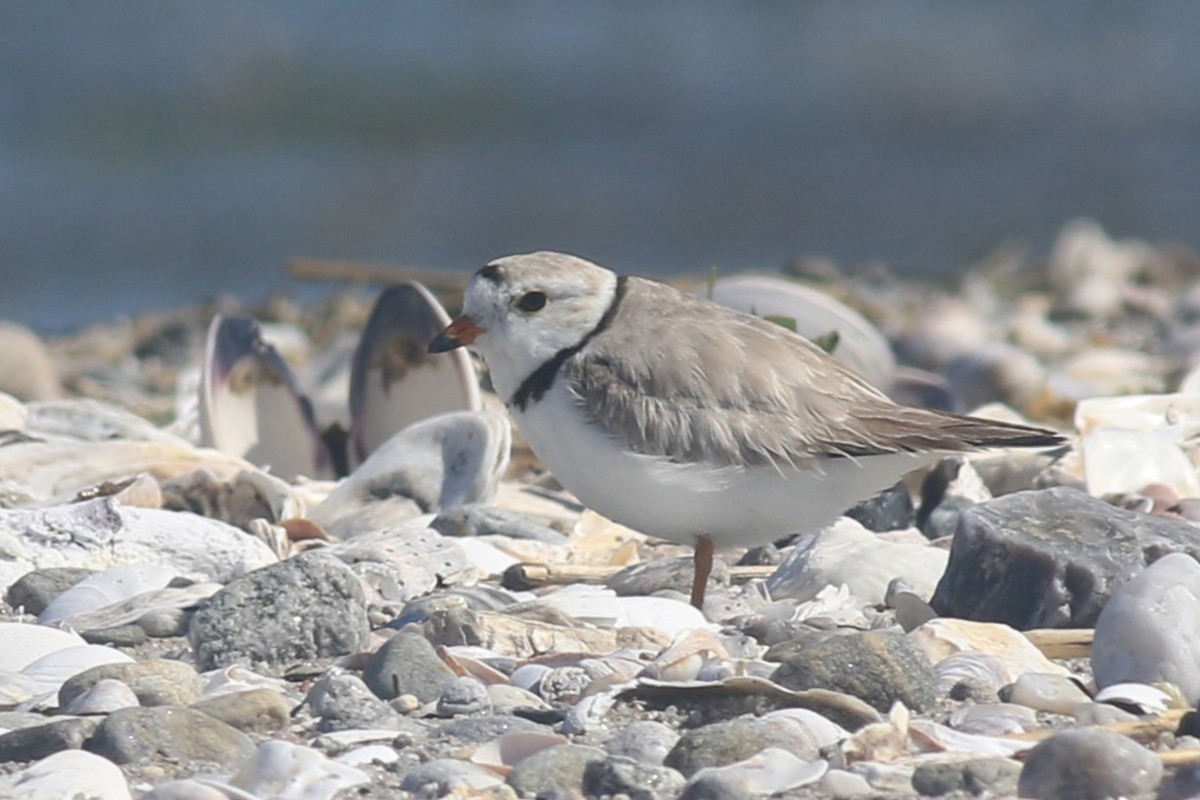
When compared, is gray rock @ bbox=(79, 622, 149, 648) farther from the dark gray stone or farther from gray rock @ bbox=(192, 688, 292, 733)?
the dark gray stone

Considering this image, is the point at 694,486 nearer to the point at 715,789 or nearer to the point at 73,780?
the point at 715,789

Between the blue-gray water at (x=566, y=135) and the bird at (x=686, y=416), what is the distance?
9.34 metres

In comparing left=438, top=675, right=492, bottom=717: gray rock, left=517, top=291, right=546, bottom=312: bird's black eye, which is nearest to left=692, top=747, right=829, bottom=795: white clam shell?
left=438, top=675, right=492, bottom=717: gray rock

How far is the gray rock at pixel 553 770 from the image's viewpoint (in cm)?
270

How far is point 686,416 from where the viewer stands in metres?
3.95

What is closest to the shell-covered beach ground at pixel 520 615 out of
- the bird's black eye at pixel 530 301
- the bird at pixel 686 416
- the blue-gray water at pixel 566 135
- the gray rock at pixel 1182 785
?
the gray rock at pixel 1182 785

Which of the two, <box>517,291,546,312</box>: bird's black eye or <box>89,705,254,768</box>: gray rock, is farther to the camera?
<box>517,291,546,312</box>: bird's black eye

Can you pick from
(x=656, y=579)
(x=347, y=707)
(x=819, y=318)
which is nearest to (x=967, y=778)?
(x=347, y=707)

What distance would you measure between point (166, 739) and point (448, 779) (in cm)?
47

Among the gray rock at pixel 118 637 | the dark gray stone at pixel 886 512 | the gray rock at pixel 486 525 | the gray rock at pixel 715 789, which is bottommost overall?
the gray rock at pixel 118 637

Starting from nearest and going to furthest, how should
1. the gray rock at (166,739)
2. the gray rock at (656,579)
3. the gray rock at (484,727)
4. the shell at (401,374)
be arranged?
the gray rock at (166,739), the gray rock at (484,727), the gray rock at (656,579), the shell at (401,374)

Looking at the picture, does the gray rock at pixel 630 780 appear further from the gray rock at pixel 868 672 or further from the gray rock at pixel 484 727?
the gray rock at pixel 868 672

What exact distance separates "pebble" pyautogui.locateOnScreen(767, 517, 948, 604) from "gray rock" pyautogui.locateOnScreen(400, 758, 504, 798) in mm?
1383

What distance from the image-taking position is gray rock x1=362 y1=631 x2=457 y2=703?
126 inches
